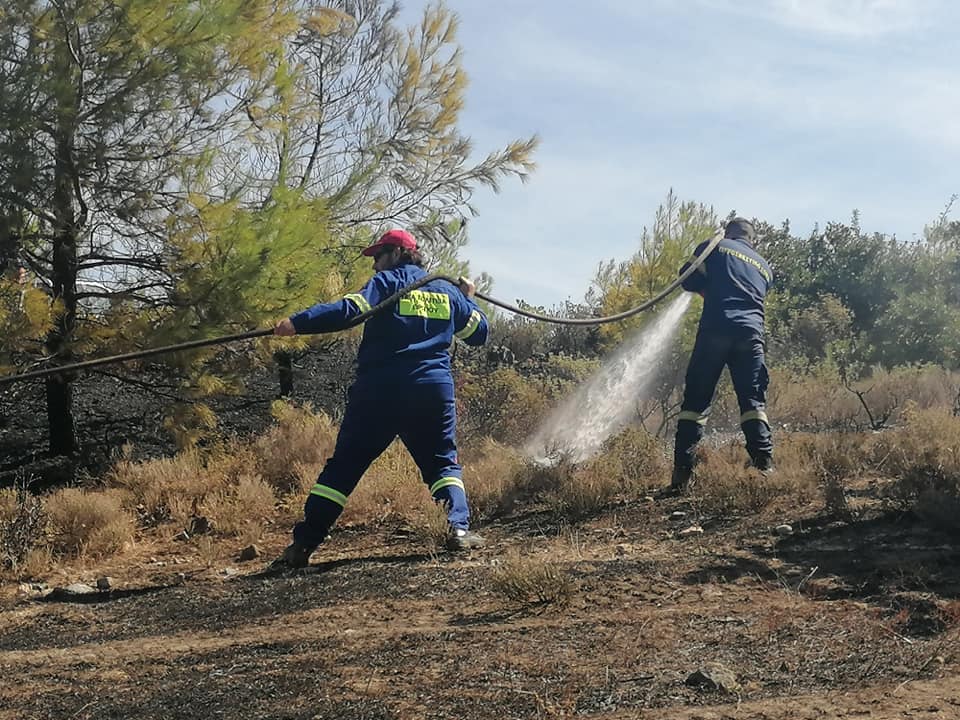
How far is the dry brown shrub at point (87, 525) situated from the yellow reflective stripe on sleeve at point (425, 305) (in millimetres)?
2474

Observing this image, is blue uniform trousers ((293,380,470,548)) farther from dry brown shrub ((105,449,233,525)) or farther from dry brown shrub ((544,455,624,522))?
dry brown shrub ((105,449,233,525))

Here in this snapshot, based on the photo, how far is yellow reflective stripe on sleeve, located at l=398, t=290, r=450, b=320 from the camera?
551 centimetres

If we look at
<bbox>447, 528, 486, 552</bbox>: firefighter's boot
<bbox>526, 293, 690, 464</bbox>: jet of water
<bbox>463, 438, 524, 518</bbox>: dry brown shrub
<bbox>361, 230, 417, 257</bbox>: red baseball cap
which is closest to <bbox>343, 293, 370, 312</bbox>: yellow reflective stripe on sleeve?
<bbox>361, 230, 417, 257</bbox>: red baseball cap

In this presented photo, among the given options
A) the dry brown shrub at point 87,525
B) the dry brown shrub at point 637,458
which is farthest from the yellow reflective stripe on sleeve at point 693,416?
the dry brown shrub at point 87,525

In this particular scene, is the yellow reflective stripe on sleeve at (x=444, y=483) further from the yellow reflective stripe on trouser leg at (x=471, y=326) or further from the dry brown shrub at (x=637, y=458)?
the dry brown shrub at (x=637, y=458)

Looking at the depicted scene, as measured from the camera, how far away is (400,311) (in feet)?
18.0

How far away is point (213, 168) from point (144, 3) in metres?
1.39

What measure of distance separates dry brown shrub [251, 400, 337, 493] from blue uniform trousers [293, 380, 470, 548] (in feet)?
7.08

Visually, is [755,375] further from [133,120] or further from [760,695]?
[133,120]

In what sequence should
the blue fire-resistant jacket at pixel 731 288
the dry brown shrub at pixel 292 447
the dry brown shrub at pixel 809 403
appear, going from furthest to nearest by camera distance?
the dry brown shrub at pixel 809 403, the dry brown shrub at pixel 292 447, the blue fire-resistant jacket at pixel 731 288

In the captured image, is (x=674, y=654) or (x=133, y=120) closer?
(x=674, y=654)

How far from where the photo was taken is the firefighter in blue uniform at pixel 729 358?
6.75 m

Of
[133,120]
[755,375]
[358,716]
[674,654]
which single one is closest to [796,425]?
[755,375]

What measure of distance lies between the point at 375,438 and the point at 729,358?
9.00 feet
